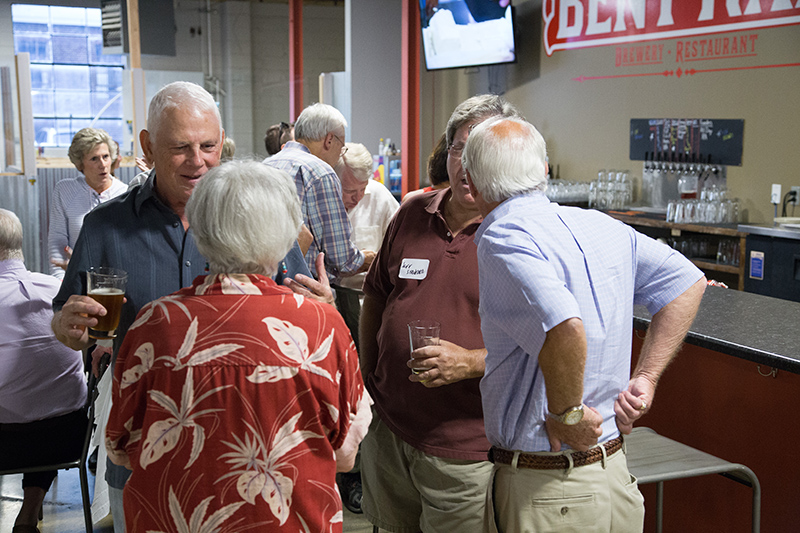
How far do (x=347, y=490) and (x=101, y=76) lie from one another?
367 inches

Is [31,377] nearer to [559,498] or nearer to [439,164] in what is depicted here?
[439,164]

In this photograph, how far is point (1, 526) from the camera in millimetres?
3125

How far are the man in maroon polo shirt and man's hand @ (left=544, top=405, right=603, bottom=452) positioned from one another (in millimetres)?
348

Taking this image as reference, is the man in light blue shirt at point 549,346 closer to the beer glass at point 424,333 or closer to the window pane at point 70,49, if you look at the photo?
the beer glass at point 424,333

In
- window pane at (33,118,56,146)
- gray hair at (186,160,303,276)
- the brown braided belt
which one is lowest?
the brown braided belt

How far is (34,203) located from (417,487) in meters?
6.57

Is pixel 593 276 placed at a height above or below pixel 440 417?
above

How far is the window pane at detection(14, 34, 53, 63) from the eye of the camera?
10.6m

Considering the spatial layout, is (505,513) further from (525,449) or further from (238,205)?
(238,205)

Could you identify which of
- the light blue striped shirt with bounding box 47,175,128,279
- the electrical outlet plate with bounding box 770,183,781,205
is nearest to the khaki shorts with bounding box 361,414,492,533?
the light blue striped shirt with bounding box 47,175,128,279

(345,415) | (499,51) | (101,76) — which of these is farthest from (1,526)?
(101,76)

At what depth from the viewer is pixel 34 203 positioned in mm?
7297

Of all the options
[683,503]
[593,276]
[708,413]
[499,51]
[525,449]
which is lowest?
[683,503]

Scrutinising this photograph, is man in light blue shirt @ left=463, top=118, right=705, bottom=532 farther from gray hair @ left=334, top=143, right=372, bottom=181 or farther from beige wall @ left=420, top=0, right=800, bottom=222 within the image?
beige wall @ left=420, top=0, right=800, bottom=222
